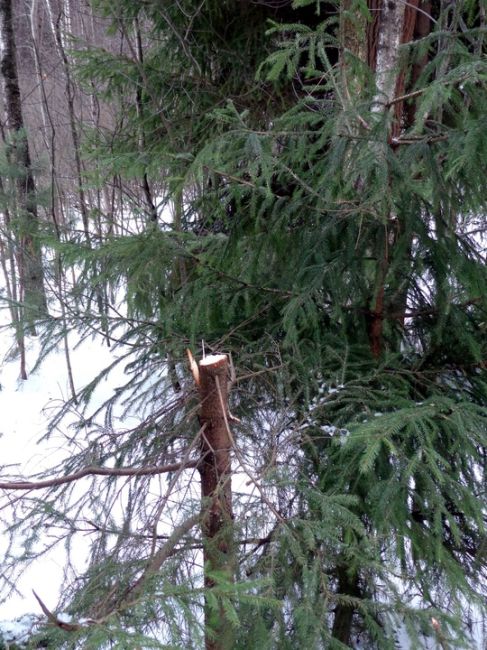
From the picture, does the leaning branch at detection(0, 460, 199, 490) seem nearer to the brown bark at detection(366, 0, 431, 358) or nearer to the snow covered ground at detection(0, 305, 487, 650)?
the brown bark at detection(366, 0, 431, 358)

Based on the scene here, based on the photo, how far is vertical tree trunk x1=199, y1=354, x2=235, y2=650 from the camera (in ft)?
6.72

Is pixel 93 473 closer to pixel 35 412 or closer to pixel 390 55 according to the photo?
pixel 390 55

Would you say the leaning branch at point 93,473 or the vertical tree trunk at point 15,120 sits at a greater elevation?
the vertical tree trunk at point 15,120

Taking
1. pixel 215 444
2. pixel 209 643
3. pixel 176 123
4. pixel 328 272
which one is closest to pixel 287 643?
pixel 209 643

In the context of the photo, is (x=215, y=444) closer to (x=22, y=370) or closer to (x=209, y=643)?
(x=209, y=643)

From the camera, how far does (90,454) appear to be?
2.66m

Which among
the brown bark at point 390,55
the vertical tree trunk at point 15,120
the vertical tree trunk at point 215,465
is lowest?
the vertical tree trunk at point 215,465

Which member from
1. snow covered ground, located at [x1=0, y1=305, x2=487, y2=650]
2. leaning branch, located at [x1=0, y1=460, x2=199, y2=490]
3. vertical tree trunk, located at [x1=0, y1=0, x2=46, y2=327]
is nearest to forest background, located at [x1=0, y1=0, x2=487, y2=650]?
leaning branch, located at [x1=0, y1=460, x2=199, y2=490]

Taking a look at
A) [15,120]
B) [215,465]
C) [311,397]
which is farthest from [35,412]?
[215,465]

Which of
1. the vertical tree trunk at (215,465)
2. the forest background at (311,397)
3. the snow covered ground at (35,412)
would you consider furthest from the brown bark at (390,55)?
the snow covered ground at (35,412)

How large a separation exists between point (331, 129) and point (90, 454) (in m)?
1.91

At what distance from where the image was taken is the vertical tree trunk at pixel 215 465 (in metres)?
2.05

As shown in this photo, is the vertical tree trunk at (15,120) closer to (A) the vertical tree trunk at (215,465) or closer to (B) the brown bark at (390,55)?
(B) the brown bark at (390,55)

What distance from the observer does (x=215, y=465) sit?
2.26m
